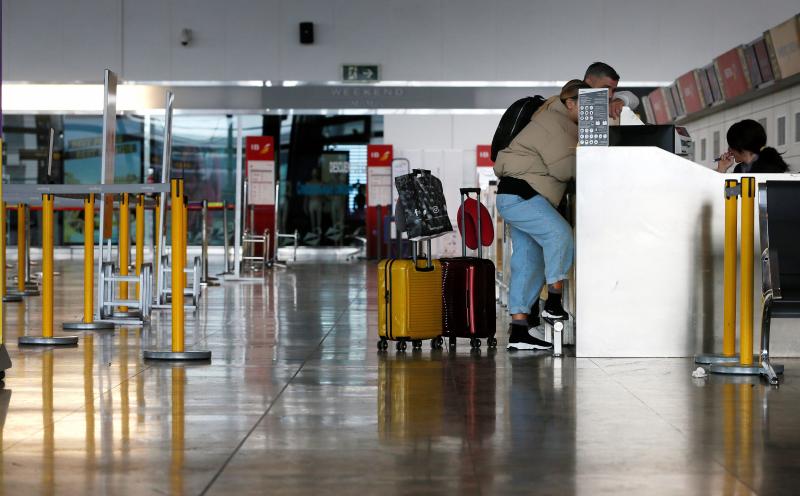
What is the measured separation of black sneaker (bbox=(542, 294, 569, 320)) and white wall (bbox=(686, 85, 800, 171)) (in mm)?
5094

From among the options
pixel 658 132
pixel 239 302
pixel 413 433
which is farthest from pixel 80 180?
pixel 413 433

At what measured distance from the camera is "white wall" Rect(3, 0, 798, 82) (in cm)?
1931

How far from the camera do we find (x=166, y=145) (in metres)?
7.12

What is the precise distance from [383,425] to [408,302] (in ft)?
7.03

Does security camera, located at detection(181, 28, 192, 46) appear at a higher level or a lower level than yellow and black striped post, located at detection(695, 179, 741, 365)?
higher

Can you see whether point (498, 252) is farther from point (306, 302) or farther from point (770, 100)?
point (770, 100)

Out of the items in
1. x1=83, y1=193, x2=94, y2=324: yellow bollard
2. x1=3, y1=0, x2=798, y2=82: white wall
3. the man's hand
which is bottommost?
x1=83, y1=193, x2=94, y2=324: yellow bollard

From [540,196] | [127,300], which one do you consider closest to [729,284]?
[540,196]

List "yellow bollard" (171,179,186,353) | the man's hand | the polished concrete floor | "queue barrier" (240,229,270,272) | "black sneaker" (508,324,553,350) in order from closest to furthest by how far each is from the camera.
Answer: the polished concrete floor → "yellow bollard" (171,179,186,353) → "black sneaker" (508,324,553,350) → the man's hand → "queue barrier" (240,229,270,272)

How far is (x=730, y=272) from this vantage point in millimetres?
4723

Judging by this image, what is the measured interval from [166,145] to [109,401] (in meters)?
3.62

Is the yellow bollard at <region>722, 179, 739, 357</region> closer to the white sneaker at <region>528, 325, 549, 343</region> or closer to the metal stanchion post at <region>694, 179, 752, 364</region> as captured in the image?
the metal stanchion post at <region>694, 179, 752, 364</region>

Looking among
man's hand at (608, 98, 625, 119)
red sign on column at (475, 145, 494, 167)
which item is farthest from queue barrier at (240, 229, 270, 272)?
man's hand at (608, 98, 625, 119)

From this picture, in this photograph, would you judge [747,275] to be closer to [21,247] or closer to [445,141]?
[21,247]
